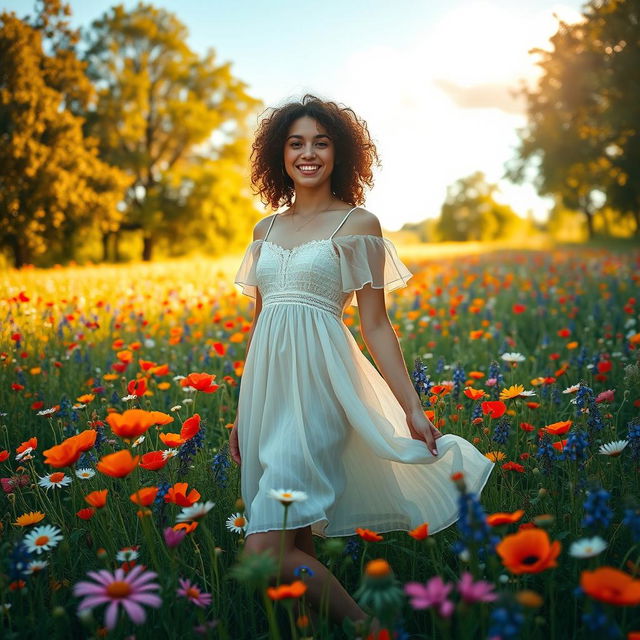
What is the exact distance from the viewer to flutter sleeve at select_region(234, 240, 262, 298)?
2496 mm

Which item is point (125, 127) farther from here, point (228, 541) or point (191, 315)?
point (228, 541)

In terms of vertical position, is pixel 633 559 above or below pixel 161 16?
below

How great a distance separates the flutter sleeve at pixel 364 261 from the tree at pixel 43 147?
15.4 metres

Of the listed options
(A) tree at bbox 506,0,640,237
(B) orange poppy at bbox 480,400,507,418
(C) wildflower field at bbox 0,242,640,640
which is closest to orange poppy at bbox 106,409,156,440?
(C) wildflower field at bbox 0,242,640,640

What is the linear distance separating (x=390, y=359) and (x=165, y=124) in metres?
Answer: 23.3

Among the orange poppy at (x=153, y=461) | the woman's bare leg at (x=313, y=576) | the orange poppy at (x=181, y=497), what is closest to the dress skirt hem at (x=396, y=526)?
the woman's bare leg at (x=313, y=576)

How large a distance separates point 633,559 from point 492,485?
0.50 metres

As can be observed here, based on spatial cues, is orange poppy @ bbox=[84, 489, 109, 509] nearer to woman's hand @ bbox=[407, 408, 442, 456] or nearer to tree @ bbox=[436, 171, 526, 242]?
woman's hand @ bbox=[407, 408, 442, 456]

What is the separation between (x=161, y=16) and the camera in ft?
72.6

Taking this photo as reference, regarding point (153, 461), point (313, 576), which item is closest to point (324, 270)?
point (153, 461)

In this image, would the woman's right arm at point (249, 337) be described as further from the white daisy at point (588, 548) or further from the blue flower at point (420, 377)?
the white daisy at point (588, 548)

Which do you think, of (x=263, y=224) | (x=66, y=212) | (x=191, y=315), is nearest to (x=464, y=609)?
(x=263, y=224)

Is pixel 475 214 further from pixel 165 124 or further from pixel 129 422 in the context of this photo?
pixel 129 422

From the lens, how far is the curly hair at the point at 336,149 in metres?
2.43
